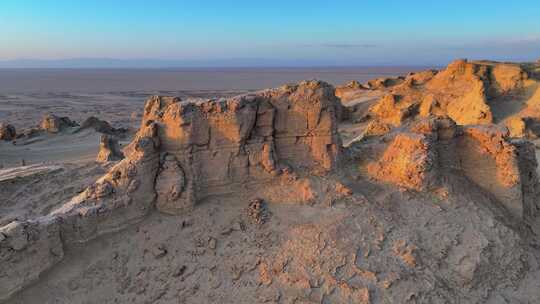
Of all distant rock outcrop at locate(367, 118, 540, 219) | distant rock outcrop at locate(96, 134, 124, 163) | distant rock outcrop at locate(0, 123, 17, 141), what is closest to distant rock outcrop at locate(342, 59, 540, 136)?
distant rock outcrop at locate(367, 118, 540, 219)

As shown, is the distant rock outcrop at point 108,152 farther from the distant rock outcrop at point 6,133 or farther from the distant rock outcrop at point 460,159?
the distant rock outcrop at point 6,133

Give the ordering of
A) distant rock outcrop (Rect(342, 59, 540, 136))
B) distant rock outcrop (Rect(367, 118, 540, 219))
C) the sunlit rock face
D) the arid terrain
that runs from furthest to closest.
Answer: distant rock outcrop (Rect(342, 59, 540, 136))
distant rock outcrop (Rect(367, 118, 540, 219))
the sunlit rock face
the arid terrain

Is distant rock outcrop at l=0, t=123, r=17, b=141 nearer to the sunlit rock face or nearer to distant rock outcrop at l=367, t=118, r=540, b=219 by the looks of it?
the sunlit rock face

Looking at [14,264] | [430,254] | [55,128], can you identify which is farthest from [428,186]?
[55,128]

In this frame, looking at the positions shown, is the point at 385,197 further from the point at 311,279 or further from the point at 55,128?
the point at 55,128

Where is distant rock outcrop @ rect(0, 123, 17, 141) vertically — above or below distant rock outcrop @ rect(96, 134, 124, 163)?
below

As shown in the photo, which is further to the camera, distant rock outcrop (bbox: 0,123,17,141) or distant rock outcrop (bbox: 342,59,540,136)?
distant rock outcrop (bbox: 0,123,17,141)

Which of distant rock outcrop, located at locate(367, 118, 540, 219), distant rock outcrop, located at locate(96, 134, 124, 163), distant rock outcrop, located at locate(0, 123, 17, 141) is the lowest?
distant rock outcrop, located at locate(0, 123, 17, 141)

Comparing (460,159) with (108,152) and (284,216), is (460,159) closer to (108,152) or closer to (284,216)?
(284,216)

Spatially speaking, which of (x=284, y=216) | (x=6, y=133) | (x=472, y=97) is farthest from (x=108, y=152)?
(x=472, y=97)
